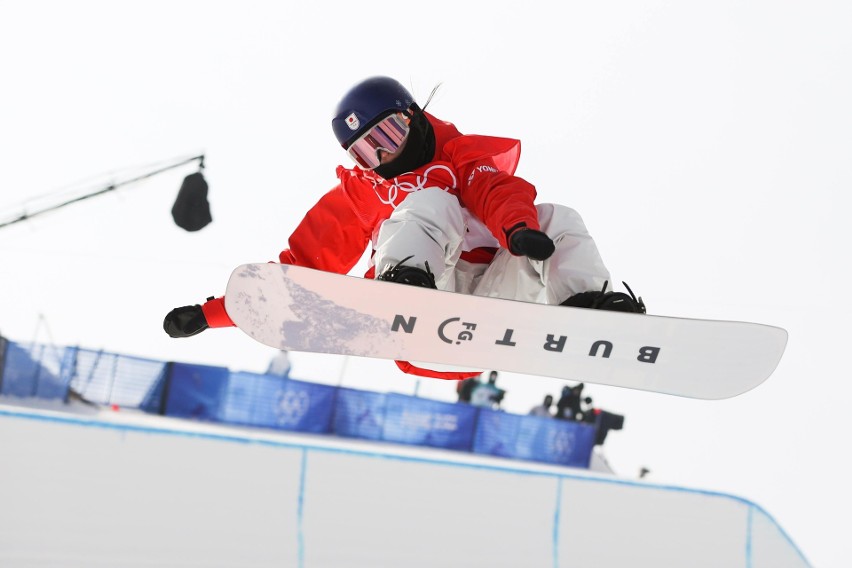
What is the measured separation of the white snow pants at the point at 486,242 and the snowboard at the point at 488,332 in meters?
0.14

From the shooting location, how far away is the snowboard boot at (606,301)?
102 inches

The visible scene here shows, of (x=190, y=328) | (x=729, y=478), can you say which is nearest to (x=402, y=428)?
(x=729, y=478)

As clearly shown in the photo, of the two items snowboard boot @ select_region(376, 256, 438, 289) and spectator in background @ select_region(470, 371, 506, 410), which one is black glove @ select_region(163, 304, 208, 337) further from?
spectator in background @ select_region(470, 371, 506, 410)

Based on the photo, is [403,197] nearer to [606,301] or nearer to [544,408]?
[606,301]

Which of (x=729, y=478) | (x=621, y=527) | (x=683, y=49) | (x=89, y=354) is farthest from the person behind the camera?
(x=729, y=478)

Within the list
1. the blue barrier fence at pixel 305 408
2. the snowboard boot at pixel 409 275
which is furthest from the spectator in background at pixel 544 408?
the snowboard boot at pixel 409 275

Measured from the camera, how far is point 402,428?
8.84 meters

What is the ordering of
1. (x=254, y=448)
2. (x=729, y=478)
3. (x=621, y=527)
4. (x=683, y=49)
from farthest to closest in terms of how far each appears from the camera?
(x=729, y=478)
(x=683, y=49)
(x=621, y=527)
(x=254, y=448)

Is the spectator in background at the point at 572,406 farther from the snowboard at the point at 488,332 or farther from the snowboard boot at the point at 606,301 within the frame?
the snowboard boot at the point at 606,301

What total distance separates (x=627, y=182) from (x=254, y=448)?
18.8 feet

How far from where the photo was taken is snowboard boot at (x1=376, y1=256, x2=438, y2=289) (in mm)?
2527

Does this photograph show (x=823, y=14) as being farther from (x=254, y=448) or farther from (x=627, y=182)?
(x=254, y=448)

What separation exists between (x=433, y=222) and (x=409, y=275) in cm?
25

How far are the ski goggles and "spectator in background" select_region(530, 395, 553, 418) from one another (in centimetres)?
690
